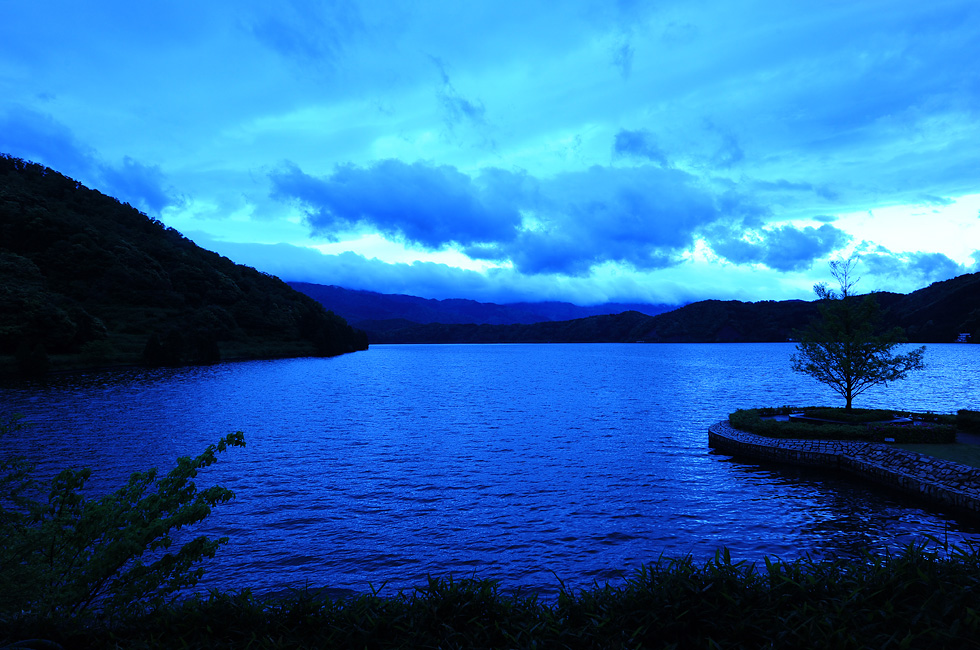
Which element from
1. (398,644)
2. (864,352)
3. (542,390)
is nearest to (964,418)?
(864,352)

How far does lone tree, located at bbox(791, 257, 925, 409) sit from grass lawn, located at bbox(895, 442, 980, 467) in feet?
27.9

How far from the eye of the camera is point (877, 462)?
1096 inches

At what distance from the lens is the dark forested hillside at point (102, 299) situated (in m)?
99.0

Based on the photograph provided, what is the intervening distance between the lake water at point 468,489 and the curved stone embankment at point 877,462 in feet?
3.47

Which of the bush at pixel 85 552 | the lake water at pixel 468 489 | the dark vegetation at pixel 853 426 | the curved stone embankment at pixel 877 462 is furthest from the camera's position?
the dark vegetation at pixel 853 426

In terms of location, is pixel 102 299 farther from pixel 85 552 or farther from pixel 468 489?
pixel 85 552

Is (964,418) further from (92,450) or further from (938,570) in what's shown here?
(92,450)

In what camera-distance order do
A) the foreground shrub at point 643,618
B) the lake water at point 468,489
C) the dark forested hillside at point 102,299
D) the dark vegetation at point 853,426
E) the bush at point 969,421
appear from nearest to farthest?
the foreground shrub at point 643,618 → the lake water at point 468,489 → the dark vegetation at point 853,426 → the bush at point 969,421 → the dark forested hillside at point 102,299

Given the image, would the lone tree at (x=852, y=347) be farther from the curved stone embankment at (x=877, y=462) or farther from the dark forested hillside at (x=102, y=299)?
the dark forested hillside at (x=102, y=299)

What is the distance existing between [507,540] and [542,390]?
2420 inches

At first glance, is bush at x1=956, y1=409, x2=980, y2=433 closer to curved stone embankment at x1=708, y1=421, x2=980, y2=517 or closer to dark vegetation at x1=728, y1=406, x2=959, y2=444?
dark vegetation at x1=728, y1=406, x2=959, y2=444

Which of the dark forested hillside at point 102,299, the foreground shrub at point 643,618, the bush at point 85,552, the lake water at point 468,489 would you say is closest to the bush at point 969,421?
the lake water at point 468,489

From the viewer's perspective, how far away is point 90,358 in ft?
332

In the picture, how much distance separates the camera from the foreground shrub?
7496 millimetres
